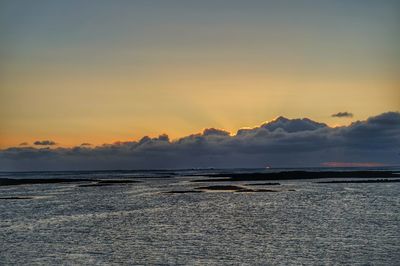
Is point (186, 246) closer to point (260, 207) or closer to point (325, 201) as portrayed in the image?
point (260, 207)

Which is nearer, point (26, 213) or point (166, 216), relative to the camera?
point (166, 216)

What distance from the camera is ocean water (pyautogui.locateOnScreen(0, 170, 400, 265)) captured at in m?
31.6

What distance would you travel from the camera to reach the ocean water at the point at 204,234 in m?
31.6

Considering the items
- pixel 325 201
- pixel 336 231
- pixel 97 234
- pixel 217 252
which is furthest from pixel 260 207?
pixel 217 252

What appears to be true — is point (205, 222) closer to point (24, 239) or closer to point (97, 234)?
point (97, 234)

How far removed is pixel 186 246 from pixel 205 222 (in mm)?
13591

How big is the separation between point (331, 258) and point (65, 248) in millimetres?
17484

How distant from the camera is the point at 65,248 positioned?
35.8 m

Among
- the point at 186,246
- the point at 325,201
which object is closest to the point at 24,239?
the point at 186,246

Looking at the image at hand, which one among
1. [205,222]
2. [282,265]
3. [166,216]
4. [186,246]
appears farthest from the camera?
[166,216]

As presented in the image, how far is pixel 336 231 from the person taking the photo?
42.1 meters

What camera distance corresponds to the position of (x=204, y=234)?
40969 millimetres

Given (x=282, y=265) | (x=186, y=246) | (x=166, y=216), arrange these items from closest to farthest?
(x=282, y=265)
(x=186, y=246)
(x=166, y=216)

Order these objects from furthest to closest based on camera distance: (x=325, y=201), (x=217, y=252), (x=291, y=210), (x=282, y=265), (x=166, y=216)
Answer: (x=325, y=201), (x=291, y=210), (x=166, y=216), (x=217, y=252), (x=282, y=265)
